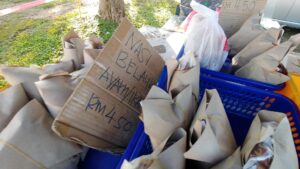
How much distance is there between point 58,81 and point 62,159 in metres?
0.30

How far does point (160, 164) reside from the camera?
57 centimetres

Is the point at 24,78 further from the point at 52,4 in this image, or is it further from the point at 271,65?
the point at 52,4

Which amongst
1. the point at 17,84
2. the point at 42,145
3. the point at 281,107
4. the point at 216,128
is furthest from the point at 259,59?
the point at 17,84

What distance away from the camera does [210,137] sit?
1.94 feet

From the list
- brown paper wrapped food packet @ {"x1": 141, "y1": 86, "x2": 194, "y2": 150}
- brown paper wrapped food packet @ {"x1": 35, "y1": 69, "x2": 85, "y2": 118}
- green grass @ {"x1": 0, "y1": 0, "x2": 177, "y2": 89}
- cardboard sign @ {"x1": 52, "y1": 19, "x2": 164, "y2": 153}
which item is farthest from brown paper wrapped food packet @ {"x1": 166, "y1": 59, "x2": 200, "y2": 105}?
green grass @ {"x1": 0, "y1": 0, "x2": 177, "y2": 89}

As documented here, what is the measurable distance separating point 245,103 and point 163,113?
46 centimetres

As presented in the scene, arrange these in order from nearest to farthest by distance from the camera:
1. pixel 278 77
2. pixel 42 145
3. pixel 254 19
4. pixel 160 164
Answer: pixel 160 164
pixel 42 145
pixel 278 77
pixel 254 19

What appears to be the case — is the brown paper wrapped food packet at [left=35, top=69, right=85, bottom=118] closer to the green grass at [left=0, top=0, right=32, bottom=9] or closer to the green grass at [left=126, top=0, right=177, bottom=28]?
the green grass at [left=126, top=0, right=177, bottom=28]

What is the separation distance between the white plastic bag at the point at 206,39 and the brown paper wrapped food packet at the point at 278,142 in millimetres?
453

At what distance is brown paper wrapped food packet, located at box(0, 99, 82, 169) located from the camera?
775 millimetres

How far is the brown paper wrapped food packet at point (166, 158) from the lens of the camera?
553 mm

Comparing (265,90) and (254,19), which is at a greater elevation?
(254,19)

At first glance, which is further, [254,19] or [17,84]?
[254,19]

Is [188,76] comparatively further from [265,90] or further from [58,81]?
[58,81]
